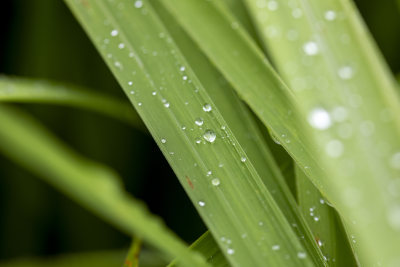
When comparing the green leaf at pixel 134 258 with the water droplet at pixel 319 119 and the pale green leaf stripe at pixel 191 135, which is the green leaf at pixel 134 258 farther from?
the water droplet at pixel 319 119

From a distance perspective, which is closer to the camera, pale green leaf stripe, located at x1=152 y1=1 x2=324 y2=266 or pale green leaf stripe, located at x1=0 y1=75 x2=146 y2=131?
pale green leaf stripe, located at x1=152 y1=1 x2=324 y2=266

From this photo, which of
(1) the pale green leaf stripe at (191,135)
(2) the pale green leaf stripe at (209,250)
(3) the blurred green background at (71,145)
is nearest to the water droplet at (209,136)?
(1) the pale green leaf stripe at (191,135)

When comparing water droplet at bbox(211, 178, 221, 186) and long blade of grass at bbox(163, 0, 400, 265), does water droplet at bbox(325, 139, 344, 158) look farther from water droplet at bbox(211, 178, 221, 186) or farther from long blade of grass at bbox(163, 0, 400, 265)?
water droplet at bbox(211, 178, 221, 186)

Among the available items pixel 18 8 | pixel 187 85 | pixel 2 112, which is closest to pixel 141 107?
pixel 187 85

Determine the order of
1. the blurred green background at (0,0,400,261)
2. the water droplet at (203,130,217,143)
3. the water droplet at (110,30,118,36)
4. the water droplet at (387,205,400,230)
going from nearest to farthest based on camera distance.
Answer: the water droplet at (387,205,400,230)
the water droplet at (203,130,217,143)
the water droplet at (110,30,118,36)
the blurred green background at (0,0,400,261)

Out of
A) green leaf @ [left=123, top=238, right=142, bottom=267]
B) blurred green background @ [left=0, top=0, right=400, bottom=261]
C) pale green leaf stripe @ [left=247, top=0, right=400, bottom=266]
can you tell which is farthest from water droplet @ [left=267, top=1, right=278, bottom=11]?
blurred green background @ [left=0, top=0, right=400, bottom=261]

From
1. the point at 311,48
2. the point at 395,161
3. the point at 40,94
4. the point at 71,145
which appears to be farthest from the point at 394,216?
the point at 71,145

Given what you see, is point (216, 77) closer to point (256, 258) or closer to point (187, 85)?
point (187, 85)
